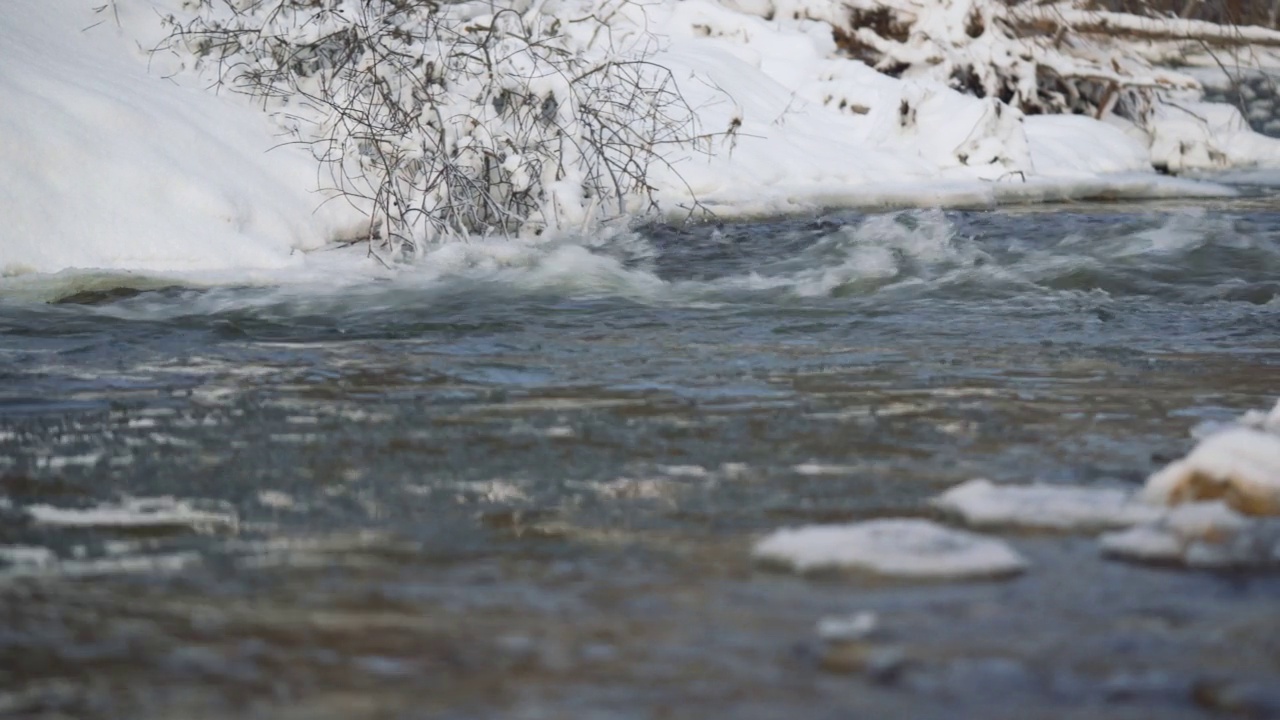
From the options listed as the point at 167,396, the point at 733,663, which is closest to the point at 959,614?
the point at 733,663

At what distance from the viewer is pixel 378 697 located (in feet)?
5.96

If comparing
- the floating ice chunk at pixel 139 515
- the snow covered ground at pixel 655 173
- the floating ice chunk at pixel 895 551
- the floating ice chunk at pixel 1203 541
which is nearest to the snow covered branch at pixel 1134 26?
the snow covered ground at pixel 655 173

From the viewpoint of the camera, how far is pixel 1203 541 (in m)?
2.33

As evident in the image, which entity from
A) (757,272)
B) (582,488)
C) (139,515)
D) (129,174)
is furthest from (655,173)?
(139,515)

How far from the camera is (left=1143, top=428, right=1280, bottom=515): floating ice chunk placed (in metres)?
2.49

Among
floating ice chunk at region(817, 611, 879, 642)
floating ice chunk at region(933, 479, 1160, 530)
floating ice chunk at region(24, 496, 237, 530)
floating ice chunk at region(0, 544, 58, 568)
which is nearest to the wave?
floating ice chunk at region(24, 496, 237, 530)

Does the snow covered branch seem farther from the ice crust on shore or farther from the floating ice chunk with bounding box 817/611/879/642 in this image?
the floating ice chunk with bounding box 817/611/879/642

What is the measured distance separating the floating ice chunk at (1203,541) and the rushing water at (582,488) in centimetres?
5

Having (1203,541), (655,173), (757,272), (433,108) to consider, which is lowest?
(1203,541)

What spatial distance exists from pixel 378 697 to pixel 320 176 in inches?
240

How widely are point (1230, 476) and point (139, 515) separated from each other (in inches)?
71.6

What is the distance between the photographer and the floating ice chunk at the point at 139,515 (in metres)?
2.64

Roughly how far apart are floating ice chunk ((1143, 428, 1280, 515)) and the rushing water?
0.24 m

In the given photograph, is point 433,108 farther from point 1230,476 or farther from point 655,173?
point 1230,476
